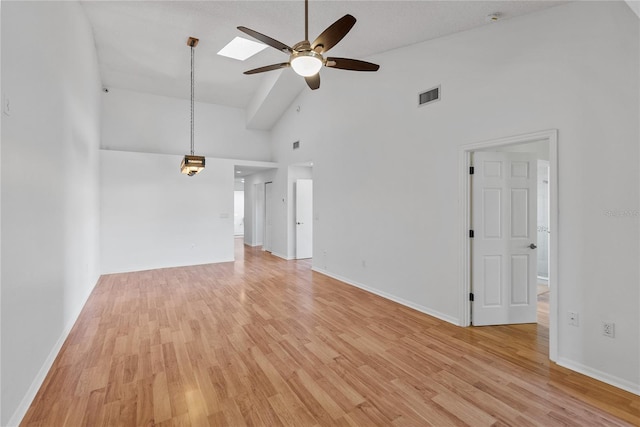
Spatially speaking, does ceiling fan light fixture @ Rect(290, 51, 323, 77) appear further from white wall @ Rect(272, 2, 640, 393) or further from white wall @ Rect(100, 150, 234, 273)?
white wall @ Rect(100, 150, 234, 273)

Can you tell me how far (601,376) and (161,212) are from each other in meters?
7.87

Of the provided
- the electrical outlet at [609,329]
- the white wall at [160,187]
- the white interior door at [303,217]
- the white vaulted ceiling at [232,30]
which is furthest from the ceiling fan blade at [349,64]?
the white wall at [160,187]

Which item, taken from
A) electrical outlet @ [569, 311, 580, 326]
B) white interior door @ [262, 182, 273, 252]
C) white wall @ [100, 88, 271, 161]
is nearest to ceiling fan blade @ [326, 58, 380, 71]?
electrical outlet @ [569, 311, 580, 326]

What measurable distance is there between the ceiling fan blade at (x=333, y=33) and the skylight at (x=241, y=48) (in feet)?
11.3

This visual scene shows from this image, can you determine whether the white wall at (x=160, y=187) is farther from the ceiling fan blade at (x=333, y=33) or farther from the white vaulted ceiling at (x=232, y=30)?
the ceiling fan blade at (x=333, y=33)

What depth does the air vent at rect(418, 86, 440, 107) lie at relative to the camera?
390cm

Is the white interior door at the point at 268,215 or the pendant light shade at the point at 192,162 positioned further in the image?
the white interior door at the point at 268,215

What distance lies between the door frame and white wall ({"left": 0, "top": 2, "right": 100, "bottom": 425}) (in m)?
4.17

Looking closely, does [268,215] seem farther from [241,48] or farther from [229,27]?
[229,27]

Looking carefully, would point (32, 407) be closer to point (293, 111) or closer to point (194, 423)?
point (194, 423)

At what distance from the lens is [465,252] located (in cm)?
366

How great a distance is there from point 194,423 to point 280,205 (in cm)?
647

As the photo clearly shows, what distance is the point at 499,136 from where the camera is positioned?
10.7 ft

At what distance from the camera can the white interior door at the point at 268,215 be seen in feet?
29.6
